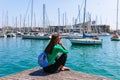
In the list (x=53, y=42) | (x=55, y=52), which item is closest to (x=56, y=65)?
(x=55, y=52)

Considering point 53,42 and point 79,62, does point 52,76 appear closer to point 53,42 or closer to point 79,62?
point 53,42

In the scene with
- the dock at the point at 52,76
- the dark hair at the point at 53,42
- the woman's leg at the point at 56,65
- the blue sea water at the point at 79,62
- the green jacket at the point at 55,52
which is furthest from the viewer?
the blue sea water at the point at 79,62

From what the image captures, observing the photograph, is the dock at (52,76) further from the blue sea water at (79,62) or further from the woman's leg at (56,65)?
the blue sea water at (79,62)

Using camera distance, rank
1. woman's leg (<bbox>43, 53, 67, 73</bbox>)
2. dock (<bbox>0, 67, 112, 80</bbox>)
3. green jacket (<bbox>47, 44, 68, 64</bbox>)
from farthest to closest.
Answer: woman's leg (<bbox>43, 53, 67, 73</bbox>) → green jacket (<bbox>47, 44, 68, 64</bbox>) → dock (<bbox>0, 67, 112, 80</bbox>)

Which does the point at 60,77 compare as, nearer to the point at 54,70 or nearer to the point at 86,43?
the point at 54,70

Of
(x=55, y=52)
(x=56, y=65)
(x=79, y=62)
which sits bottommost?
(x=79, y=62)

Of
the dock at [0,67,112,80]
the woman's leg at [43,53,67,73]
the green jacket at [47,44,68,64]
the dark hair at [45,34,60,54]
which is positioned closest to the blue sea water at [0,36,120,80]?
the dock at [0,67,112,80]

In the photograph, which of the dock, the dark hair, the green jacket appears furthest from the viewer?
the green jacket

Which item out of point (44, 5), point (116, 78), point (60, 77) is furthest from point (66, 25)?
point (60, 77)

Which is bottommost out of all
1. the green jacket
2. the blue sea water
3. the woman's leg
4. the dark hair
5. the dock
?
the blue sea water

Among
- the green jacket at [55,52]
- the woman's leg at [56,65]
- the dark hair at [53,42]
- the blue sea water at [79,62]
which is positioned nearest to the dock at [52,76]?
the woman's leg at [56,65]

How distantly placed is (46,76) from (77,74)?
1121mm

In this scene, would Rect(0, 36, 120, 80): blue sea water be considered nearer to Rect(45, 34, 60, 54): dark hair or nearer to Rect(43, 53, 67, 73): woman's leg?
Rect(43, 53, 67, 73): woman's leg

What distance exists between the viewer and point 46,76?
804 centimetres
